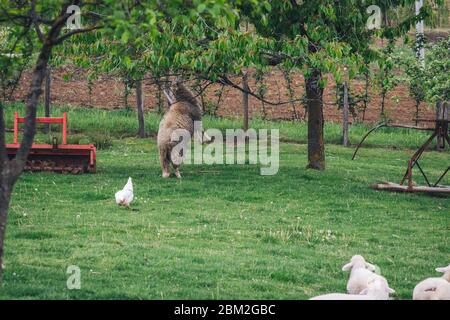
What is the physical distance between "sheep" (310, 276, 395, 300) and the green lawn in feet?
3.03

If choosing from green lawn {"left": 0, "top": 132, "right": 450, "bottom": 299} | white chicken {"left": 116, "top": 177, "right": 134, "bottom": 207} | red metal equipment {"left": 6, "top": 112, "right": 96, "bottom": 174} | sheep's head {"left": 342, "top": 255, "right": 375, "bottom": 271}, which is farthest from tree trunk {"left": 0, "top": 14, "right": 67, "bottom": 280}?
red metal equipment {"left": 6, "top": 112, "right": 96, "bottom": 174}

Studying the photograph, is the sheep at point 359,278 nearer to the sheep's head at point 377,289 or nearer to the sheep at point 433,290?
the sheep's head at point 377,289

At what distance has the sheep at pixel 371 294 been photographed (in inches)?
302

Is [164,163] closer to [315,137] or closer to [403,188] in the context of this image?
[315,137]

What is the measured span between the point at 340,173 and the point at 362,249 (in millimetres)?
7713

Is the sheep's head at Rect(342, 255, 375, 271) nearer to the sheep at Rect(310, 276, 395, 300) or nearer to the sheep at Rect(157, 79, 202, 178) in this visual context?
the sheep at Rect(310, 276, 395, 300)

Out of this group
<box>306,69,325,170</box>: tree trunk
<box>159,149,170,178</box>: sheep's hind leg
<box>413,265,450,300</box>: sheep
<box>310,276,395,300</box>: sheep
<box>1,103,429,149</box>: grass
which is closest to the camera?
<box>310,276,395,300</box>: sheep

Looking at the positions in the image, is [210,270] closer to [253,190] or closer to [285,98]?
[253,190]

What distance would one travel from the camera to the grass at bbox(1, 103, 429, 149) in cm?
2573

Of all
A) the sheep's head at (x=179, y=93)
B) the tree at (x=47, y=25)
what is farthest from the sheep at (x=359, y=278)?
the sheep's head at (x=179, y=93)

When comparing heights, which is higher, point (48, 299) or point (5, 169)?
point (5, 169)

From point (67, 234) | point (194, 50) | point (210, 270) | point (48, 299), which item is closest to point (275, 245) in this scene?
point (210, 270)

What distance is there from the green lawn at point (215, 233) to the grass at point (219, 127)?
535cm

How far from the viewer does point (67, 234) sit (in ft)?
40.0
